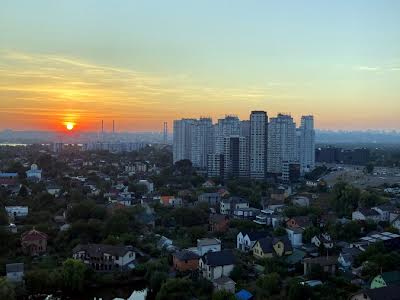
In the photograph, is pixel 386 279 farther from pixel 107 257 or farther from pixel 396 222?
pixel 107 257

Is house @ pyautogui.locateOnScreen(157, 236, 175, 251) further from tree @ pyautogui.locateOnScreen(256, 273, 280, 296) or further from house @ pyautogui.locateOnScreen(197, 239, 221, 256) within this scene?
tree @ pyautogui.locateOnScreen(256, 273, 280, 296)

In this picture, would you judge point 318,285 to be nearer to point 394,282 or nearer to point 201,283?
point 394,282

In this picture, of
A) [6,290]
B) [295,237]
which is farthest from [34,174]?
[6,290]

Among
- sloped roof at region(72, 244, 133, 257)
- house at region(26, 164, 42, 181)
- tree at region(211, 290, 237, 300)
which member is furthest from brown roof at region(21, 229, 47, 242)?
house at region(26, 164, 42, 181)

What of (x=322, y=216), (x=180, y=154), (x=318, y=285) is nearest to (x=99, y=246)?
(x=318, y=285)

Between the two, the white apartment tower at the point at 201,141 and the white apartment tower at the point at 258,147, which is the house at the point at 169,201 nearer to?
the white apartment tower at the point at 258,147

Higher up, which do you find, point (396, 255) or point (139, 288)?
point (396, 255)

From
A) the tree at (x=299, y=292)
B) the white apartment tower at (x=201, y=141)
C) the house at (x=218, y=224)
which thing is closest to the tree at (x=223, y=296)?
the tree at (x=299, y=292)
